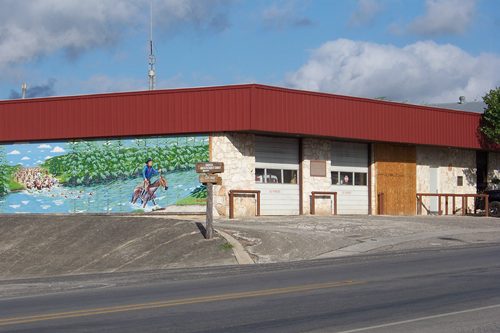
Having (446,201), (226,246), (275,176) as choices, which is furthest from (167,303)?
(446,201)

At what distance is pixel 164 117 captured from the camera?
33781 millimetres

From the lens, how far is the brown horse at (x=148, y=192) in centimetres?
3409

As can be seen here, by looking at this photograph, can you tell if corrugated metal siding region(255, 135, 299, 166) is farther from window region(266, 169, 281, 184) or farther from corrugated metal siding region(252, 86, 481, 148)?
corrugated metal siding region(252, 86, 481, 148)

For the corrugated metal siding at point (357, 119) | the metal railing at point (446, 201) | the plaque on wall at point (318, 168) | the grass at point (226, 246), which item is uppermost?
the corrugated metal siding at point (357, 119)

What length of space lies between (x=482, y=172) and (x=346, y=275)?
96.4 ft

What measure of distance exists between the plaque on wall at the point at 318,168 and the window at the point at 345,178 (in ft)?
4.63

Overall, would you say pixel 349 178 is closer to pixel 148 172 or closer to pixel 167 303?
pixel 148 172

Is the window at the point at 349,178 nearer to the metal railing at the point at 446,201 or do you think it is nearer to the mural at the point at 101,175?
the metal railing at the point at 446,201

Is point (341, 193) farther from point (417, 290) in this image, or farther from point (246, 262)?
point (417, 290)

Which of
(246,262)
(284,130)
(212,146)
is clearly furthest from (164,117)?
(246,262)

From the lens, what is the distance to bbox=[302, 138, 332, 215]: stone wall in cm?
3562

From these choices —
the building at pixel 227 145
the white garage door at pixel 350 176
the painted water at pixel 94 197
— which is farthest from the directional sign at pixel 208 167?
the white garage door at pixel 350 176

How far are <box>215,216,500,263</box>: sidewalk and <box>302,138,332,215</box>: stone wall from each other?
252 cm

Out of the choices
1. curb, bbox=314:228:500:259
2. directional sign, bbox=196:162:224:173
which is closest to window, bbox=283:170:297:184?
curb, bbox=314:228:500:259
